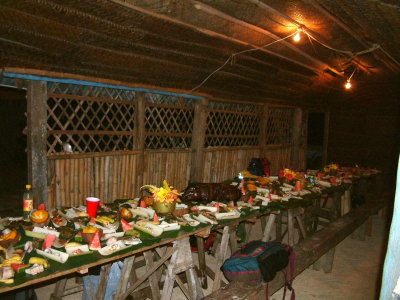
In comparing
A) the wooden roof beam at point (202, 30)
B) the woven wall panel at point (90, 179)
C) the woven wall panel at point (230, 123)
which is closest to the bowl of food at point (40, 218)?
the woven wall panel at point (90, 179)

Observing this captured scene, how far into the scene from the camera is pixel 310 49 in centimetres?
557

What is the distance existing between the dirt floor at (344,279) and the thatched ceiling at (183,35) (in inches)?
116

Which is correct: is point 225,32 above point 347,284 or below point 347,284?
above

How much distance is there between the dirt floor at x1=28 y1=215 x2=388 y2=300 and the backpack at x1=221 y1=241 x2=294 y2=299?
1.15m

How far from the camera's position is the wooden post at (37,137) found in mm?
4121

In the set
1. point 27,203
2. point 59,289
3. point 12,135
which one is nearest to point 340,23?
point 27,203

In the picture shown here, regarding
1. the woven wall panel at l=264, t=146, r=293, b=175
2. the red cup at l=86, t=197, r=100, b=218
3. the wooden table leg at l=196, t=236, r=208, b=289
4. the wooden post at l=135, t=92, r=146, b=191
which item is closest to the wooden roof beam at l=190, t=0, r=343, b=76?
the wooden post at l=135, t=92, r=146, b=191

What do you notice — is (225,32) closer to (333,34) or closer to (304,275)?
(333,34)

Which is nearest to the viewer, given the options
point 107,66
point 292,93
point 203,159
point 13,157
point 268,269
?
point 268,269

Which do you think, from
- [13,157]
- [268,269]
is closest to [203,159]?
[268,269]

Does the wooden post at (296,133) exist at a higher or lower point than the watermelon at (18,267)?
higher

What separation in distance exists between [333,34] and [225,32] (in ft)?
5.47

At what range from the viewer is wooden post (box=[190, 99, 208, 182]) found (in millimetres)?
6582

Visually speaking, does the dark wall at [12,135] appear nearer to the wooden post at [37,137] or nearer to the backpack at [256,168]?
the wooden post at [37,137]
